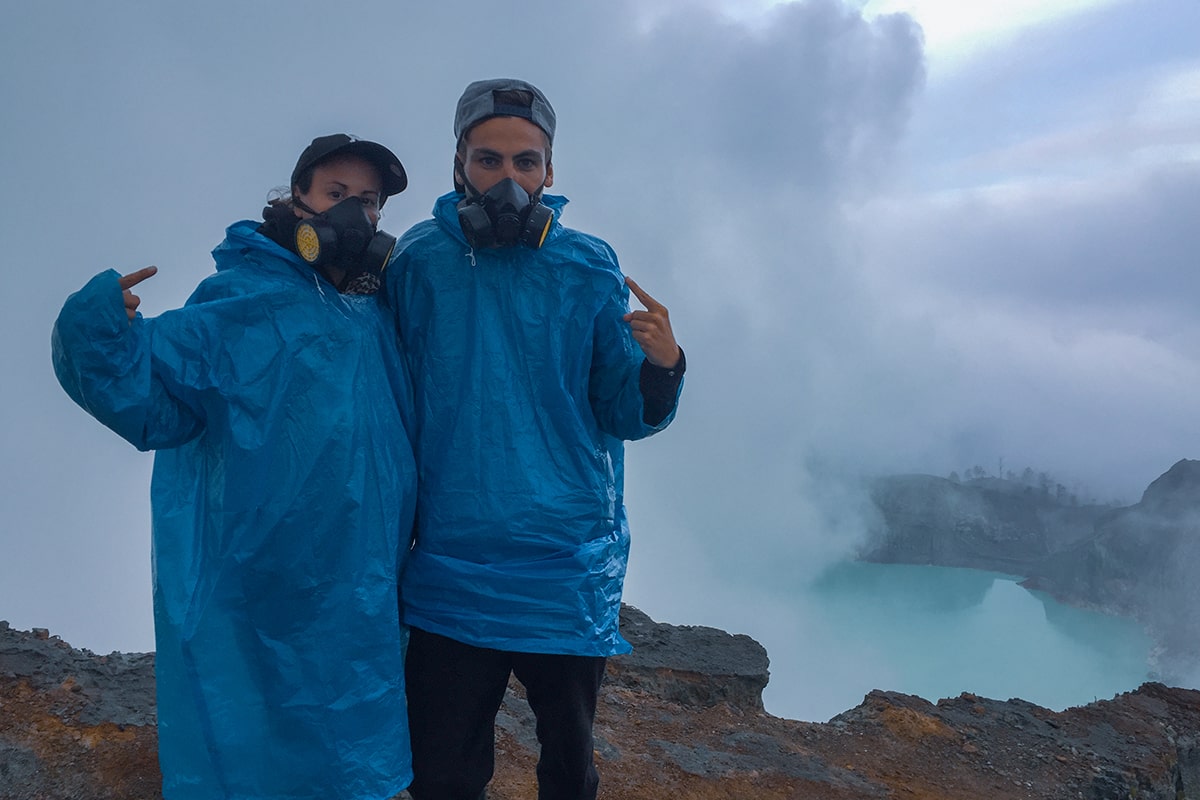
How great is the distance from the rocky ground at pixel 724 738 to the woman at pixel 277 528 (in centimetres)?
212

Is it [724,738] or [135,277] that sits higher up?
[135,277]

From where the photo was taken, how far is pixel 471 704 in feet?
7.95

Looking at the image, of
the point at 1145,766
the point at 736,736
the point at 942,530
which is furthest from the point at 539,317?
the point at 942,530

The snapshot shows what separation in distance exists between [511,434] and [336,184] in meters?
0.94

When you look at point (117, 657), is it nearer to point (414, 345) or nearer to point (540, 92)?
point (414, 345)

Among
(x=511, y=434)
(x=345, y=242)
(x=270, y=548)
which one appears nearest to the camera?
(x=270, y=548)

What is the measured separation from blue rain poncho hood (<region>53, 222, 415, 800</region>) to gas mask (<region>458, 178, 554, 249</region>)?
1.56 feet

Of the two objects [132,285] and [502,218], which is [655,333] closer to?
[502,218]

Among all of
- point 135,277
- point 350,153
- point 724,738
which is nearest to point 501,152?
point 350,153

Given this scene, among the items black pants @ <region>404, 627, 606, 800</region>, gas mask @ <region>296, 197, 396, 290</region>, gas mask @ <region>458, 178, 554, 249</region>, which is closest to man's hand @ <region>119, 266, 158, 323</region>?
gas mask @ <region>296, 197, 396, 290</region>

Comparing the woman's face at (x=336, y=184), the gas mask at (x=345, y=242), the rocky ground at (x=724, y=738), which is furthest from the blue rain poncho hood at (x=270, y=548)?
the rocky ground at (x=724, y=738)

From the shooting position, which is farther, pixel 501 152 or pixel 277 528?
pixel 501 152

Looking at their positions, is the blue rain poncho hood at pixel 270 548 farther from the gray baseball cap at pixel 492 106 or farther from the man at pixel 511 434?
the gray baseball cap at pixel 492 106

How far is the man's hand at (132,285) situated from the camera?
6.30 feet
